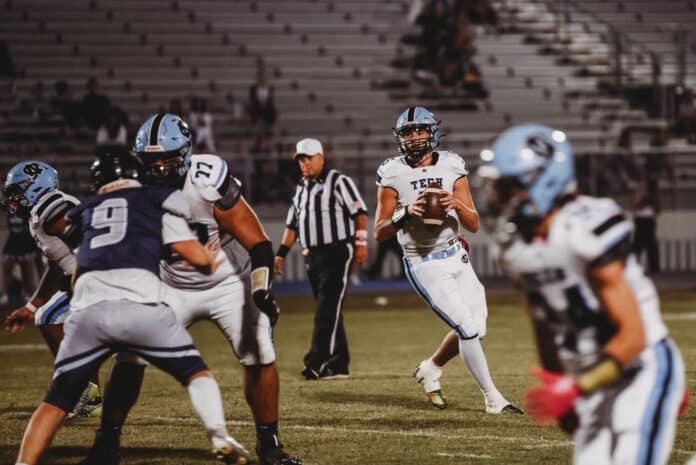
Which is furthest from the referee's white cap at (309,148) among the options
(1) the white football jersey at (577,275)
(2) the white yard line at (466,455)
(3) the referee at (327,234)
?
(1) the white football jersey at (577,275)

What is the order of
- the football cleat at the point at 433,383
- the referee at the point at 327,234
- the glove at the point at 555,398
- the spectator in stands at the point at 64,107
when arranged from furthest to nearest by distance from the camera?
the spectator in stands at the point at 64,107, the referee at the point at 327,234, the football cleat at the point at 433,383, the glove at the point at 555,398

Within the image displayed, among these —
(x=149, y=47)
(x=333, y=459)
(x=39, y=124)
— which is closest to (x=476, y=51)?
(x=149, y=47)

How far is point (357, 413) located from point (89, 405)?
179 cm

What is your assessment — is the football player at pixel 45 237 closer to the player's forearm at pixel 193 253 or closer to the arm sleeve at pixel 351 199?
the player's forearm at pixel 193 253

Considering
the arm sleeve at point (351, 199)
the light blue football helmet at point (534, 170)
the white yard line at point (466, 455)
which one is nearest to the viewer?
the light blue football helmet at point (534, 170)

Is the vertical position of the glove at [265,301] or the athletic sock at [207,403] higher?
the glove at [265,301]

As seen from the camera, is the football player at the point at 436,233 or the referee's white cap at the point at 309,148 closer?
the football player at the point at 436,233

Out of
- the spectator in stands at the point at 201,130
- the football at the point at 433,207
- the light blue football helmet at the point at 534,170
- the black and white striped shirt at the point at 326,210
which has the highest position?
the light blue football helmet at the point at 534,170

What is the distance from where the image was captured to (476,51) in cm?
2366

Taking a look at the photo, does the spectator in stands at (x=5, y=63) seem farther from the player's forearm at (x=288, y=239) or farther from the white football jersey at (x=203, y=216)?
the white football jersey at (x=203, y=216)

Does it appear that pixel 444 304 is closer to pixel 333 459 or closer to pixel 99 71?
pixel 333 459

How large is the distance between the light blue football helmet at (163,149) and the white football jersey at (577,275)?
2204mm

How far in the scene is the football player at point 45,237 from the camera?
7.28 meters

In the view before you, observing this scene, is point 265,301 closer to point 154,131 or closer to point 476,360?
point 154,131
